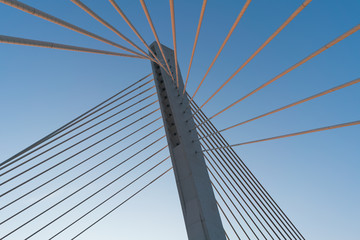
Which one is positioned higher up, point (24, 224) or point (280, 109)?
point (24, 224)

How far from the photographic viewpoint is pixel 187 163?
497cm

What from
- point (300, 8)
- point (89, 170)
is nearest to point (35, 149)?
point (89, 170)

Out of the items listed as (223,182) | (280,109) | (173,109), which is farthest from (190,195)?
(280,109)

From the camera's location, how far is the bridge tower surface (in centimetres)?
439

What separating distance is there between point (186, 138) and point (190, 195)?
3.88ft

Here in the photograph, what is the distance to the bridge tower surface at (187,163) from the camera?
14.4 feet

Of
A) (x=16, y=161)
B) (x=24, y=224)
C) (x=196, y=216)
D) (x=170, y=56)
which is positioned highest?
(x=170, y=56)

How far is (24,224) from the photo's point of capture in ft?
15.9

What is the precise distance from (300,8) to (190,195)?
348 centimetres

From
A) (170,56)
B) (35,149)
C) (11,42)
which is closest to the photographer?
(11,42)

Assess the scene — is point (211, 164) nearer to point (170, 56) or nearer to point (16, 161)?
point (170, 56)

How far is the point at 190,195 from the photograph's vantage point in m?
4.70

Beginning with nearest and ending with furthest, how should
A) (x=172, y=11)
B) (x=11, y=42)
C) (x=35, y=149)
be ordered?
(x=11, y=42) < (x=172, y=11) < (x=35, y=149)

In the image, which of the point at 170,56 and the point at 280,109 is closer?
the point at 280,109
